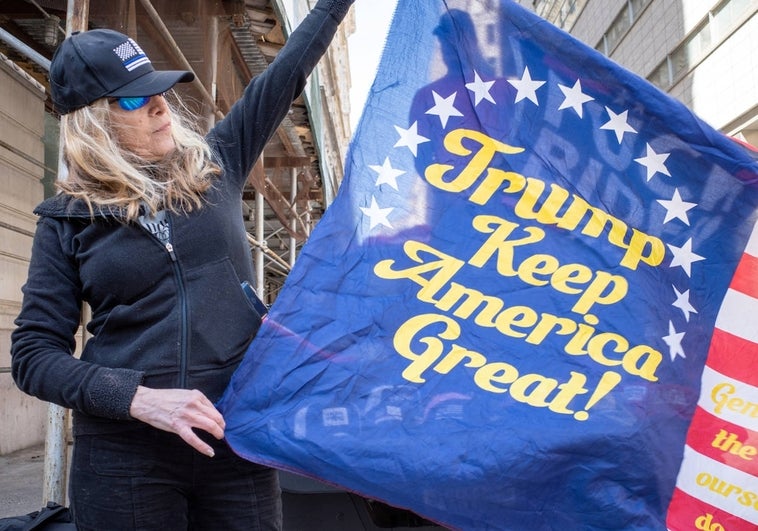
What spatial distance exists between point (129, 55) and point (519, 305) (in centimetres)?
117

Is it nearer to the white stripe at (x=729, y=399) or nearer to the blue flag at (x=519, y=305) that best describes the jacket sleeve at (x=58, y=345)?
the blue flag at (x=519, y=305)

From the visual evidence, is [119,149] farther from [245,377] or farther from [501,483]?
[501,483]

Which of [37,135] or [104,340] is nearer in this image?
[104,340]

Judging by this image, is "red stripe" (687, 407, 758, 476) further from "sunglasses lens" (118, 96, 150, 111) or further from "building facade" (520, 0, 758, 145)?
"building facade" (520, 0, 758, 145)

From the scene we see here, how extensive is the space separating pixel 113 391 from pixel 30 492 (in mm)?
4062

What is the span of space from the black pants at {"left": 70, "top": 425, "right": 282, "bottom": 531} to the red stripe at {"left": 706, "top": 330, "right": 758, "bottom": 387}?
1.40 meters

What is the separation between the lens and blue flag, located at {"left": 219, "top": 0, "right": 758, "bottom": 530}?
64.1 inches

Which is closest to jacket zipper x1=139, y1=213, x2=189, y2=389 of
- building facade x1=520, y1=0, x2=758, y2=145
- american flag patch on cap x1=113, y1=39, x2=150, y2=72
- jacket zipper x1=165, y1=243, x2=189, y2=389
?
jacket zipper x1=165, y1=243, x2=189, y2=389

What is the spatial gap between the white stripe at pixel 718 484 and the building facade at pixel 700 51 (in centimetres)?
1067

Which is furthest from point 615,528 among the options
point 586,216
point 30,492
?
point 30,492

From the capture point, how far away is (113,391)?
4.56ft

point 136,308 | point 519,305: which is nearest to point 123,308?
point 136,308

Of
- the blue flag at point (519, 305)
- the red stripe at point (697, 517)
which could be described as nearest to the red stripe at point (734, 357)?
the blue flag at point (519, 305)

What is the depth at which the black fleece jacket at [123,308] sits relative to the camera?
146 cm
